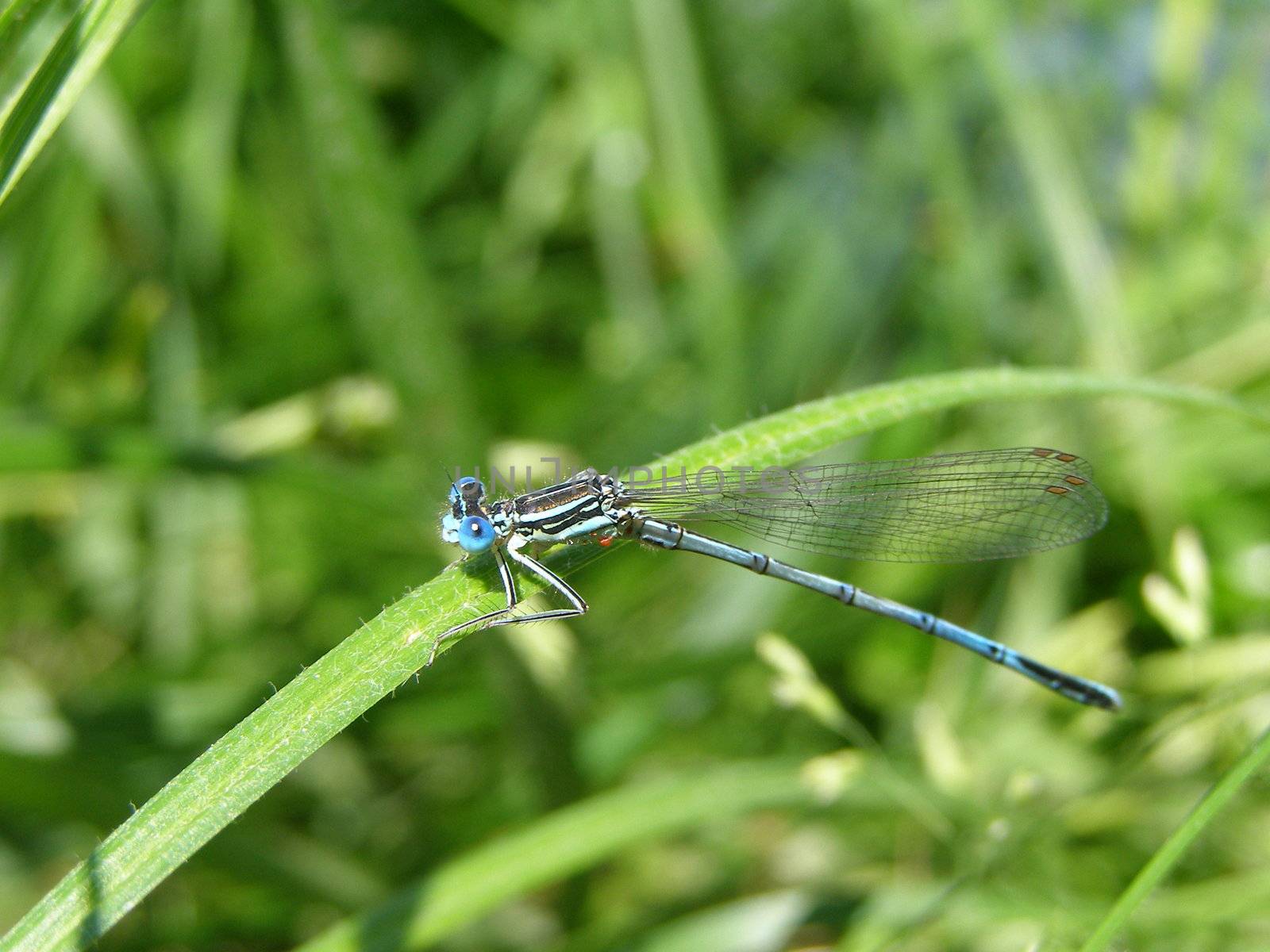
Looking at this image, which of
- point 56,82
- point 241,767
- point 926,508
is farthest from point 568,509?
point 56,82

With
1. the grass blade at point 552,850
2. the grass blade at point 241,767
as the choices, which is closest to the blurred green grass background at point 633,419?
the grass blade at point 552,850

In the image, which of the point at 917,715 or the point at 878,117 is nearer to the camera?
the point at 917,715

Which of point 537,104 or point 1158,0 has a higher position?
point 537,104

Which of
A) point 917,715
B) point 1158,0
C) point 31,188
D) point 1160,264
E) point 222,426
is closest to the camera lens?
point 917,715

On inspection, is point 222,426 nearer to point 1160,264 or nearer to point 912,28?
point 912,28

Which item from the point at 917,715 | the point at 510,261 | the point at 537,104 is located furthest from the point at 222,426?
the point at 917,715

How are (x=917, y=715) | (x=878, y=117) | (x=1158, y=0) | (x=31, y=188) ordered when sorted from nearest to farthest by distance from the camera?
(x=917, y=715) < (x=31, y=188) < (x=1158, y=0) < (x=878, y=117)

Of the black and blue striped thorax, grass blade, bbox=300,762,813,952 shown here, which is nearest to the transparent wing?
the black and blue striped thorax
